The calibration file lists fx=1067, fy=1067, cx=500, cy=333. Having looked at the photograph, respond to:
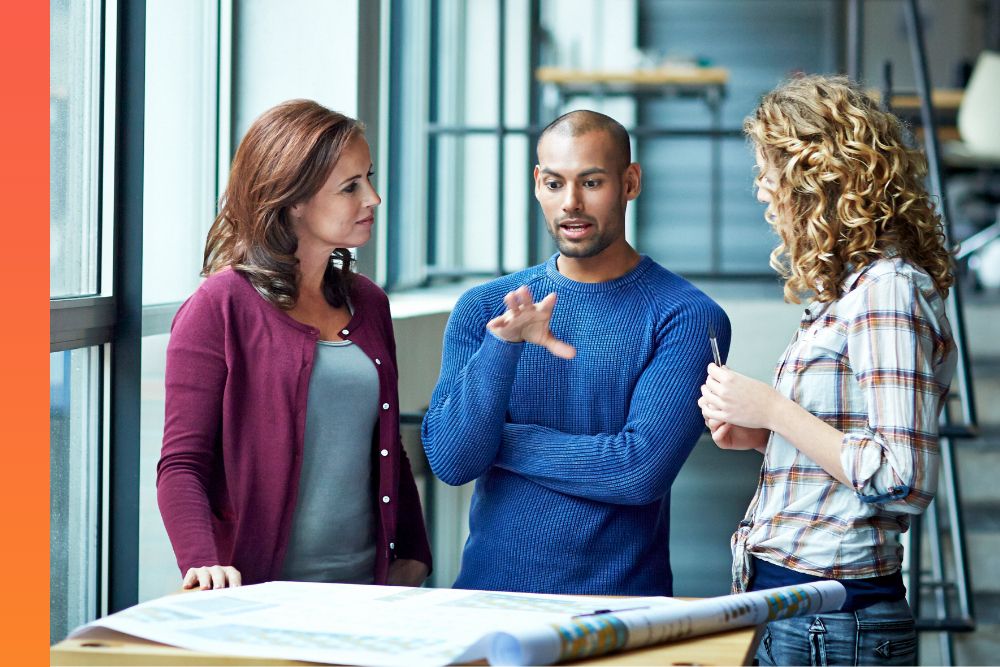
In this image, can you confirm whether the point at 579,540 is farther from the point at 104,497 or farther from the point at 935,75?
the point at 935,75

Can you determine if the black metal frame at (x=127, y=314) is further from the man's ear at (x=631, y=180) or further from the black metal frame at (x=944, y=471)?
the black metal frame at (x=944, y=471)

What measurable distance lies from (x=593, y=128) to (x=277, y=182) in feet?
1.55

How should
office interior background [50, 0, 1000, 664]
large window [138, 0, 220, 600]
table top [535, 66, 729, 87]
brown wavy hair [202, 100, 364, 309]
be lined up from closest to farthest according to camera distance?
brown wavy hair [202, 100, 364, 309] → office interior background [50, 0, 1000, 664] → large window [138, 0, 220, 600] → table top [535, 66, 729, 87]

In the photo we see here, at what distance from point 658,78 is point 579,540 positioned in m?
3.71

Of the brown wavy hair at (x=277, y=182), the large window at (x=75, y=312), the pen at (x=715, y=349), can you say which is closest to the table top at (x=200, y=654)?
the pen at (x=715, y=349)

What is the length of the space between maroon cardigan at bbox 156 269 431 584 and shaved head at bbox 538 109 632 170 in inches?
18.8

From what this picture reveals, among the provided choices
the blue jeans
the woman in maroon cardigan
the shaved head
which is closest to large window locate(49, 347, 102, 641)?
the woman in maroon cardigan

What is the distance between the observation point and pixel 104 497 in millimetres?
1852

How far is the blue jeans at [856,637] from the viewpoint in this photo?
1.31 metres

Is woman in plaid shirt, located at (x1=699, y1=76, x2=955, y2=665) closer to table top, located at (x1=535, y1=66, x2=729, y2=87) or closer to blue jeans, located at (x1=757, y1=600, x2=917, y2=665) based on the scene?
blue jeans, located at (x1=757, y1=600, x2=917, y2=665)

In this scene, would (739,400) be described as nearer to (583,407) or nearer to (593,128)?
(583,407)

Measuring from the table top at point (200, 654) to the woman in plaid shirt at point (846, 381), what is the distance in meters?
0.34

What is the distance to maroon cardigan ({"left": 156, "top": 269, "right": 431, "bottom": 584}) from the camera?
142 cm

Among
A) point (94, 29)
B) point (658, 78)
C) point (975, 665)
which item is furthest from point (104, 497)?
point (658, 78)
